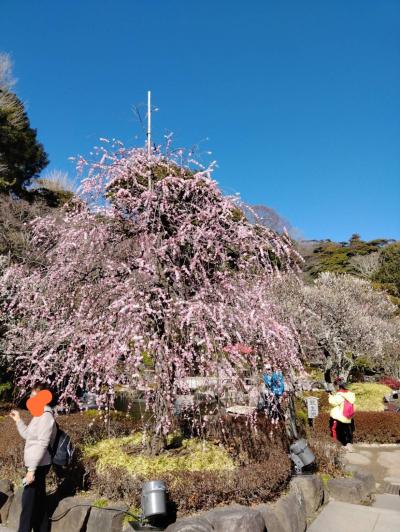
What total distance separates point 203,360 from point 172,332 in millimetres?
665

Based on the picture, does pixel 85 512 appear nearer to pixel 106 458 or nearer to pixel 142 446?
pixel 106 458

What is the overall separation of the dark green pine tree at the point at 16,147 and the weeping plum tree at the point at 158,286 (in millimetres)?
17116

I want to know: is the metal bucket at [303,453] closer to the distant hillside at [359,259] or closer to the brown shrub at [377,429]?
the brown shrub at [377,429]

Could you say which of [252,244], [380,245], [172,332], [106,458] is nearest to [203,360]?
[172,332]

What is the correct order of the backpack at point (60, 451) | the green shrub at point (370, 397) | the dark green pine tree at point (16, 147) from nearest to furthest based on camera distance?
the backpack at point (60, 451), the green shrub at point (370, 397), the dark green pine tree at point (16, 147)

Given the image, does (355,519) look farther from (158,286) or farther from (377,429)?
(377,429)

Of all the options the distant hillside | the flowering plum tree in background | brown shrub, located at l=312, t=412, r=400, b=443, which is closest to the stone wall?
brown shrub, located at l=312, t=412, r=400, b=443

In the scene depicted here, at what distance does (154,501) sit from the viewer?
4156mm

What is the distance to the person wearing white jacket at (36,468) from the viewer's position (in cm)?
427

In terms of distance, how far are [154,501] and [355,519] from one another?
2.60m

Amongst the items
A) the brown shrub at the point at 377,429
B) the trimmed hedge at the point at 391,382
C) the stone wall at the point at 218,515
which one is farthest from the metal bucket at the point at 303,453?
the trimmed hedge at the point at 391,382

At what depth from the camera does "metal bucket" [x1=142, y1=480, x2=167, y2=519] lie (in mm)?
4129

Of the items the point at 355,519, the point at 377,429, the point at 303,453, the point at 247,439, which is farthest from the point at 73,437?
the point at 377,429

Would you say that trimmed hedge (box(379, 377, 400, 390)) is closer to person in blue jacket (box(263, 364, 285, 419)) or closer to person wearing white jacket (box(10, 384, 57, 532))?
person in blue jacket (box(263, 364, 285, 419))
